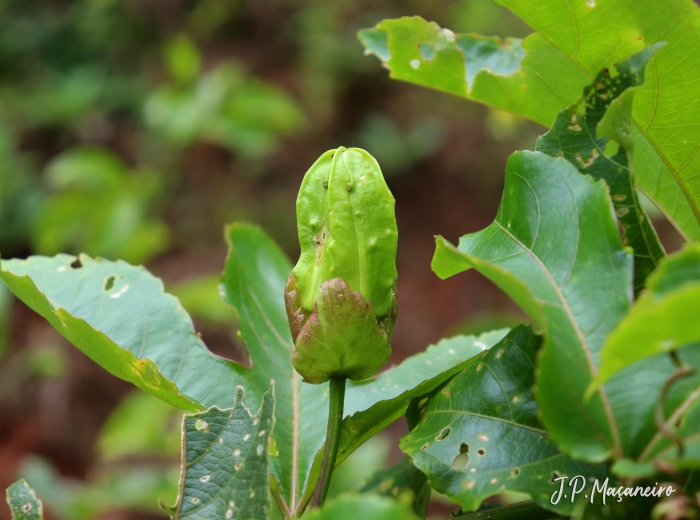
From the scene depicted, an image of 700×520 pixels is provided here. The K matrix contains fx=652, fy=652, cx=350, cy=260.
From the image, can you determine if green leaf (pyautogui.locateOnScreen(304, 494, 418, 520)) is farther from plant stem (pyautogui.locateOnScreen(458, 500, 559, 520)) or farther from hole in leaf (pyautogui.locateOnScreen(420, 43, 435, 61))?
hole in leaf (pyautogui.locateOnScreen(420, 43, 435, 61))

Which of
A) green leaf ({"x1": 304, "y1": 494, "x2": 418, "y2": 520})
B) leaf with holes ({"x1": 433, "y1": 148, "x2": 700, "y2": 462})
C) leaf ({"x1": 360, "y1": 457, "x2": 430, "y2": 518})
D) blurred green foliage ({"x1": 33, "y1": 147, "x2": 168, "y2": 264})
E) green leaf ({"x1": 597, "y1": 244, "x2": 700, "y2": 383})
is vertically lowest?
blurred green foliage ({"x1": 33, "y1": 147, "x2": 168, "y2": 264})

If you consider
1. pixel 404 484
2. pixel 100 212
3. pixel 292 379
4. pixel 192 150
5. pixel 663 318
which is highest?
pixel 663 318

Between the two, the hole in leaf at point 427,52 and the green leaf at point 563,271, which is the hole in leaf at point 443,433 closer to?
the green leaf at point 563,271

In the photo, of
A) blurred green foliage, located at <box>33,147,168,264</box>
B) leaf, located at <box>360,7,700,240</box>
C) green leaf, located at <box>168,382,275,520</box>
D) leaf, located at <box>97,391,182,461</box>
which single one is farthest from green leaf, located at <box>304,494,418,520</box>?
blurred green foliage, located at <box>33,147,168,264</box>

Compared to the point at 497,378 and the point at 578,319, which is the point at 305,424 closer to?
the point at 497,378

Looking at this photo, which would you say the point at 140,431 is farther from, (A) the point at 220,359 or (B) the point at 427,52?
(B) the point at 427,52

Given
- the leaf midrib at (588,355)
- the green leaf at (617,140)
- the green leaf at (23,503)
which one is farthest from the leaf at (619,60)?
the green leaf at (23,503)

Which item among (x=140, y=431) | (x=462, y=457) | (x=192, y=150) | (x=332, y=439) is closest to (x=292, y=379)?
(x=332, y=439)
